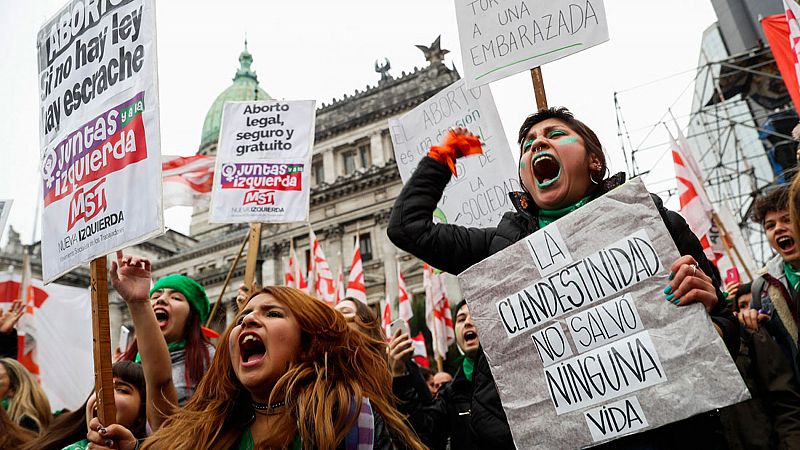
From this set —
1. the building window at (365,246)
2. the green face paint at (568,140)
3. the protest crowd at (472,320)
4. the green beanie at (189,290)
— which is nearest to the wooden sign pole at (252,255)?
the green beanie at (189,290)

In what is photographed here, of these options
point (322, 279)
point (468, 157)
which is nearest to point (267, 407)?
point (468, 157)

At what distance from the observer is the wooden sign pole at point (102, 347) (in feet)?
7.64

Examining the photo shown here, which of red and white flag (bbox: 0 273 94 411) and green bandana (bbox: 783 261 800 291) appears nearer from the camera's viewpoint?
green bandana (bbox: 783 261 800 291)

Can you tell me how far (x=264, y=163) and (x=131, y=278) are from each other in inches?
149

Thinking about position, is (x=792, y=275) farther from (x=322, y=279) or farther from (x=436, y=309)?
(x=436, y=309)

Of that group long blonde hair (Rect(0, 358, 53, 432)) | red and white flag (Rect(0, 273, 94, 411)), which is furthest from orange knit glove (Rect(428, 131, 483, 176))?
red and white flag (Rect(0, 273, 94, 411))

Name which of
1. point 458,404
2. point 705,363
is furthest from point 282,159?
point 705,363

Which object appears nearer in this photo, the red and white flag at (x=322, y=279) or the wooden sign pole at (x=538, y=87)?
the wooden sign pole at (x=538, y=87)

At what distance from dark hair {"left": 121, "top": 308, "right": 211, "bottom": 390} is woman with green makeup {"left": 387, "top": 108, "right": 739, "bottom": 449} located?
160 centimetres

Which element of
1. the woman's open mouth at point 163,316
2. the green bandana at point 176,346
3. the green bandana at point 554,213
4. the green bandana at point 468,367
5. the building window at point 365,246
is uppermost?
the building window at point 365,246

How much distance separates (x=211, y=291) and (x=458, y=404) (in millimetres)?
28962

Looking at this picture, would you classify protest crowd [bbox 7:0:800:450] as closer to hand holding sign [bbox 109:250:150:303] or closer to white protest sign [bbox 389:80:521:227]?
hand holding sign [bbox 109:250:150:303]

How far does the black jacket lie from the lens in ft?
7.36

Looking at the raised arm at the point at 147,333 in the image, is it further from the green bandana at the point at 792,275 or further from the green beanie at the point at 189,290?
the green bandana at the point at 792,275
